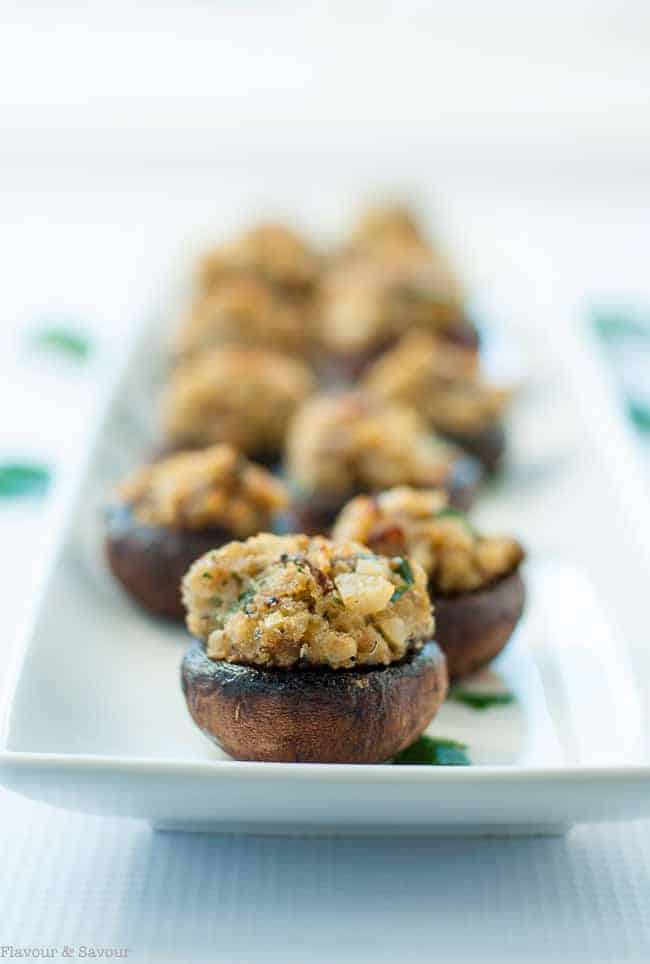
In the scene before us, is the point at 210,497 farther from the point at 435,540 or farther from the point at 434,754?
the point at 434,754

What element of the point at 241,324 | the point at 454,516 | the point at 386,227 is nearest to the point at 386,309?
the point at 241,324

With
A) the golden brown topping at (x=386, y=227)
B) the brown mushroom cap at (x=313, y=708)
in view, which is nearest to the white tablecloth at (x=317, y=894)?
the brown mushroom cap at (x=313, y=708)

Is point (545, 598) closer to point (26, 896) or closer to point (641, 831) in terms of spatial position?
point (641, 831)

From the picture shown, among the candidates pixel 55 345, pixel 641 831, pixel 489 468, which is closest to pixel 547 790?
pixel 641 831

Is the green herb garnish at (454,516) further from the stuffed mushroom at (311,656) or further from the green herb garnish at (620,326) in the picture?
the green herb garnish at (620,326)

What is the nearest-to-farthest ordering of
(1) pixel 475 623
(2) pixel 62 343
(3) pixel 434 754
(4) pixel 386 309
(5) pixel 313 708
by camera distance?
1. (5) pixel 313 708
2. (3) pixel 434 754
3. (1) pixel 475 623
4. (4) pixel 386 309
5. (2) pixel 62 343

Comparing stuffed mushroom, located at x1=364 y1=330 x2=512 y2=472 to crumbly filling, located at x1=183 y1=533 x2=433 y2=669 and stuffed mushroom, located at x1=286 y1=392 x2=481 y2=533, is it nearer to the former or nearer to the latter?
stuffed mushroom, located at x1=286 y1=392 x2=481 y2=533
